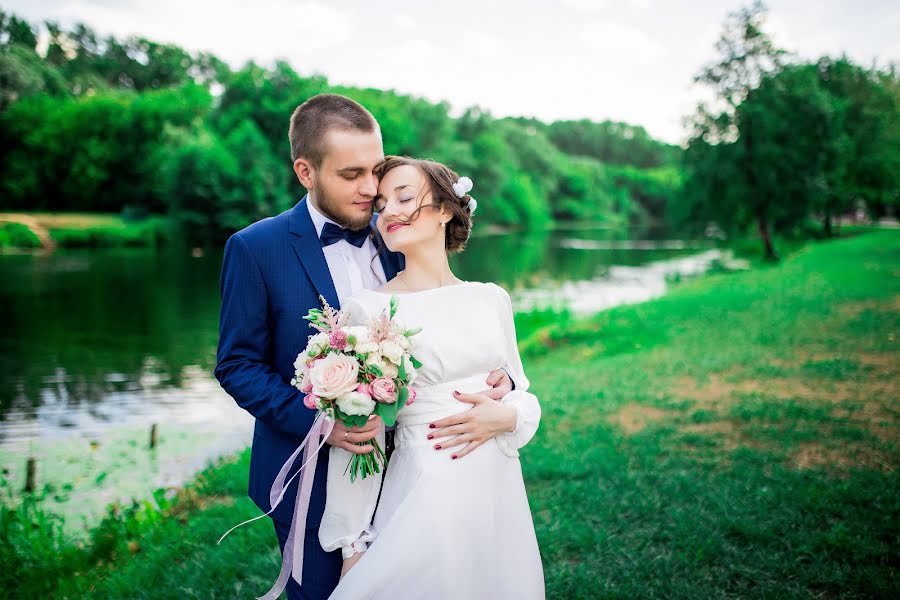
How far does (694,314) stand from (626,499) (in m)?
9.30

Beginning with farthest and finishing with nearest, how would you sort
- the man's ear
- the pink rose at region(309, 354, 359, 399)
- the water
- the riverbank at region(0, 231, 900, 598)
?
1. the water
2. the riverbank at region(0, 231, 900, 598)
3. the man's ear
4. the pink rose at region(309, 354, 359, 399)

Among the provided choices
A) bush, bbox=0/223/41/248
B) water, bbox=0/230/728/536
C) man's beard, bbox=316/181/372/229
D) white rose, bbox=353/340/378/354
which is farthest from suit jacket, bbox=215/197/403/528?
bush, bbox=0/223/41/248

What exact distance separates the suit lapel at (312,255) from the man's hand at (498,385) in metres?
0.76

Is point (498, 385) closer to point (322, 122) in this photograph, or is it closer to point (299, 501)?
point (299, 501)

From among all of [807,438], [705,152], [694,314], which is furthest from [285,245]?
[705,152]

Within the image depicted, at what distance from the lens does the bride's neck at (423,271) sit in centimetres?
278

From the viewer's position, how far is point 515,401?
9.02 feet

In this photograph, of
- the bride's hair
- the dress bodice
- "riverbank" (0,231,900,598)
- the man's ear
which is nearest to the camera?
the dress bodice

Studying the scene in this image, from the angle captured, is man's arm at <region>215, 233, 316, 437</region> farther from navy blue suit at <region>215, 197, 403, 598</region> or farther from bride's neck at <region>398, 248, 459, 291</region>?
bride's neck at <region>398, 248, 459, 291</region>

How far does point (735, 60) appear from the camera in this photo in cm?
2848

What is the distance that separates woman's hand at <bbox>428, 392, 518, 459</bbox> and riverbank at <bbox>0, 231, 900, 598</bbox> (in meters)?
1.84

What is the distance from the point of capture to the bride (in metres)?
2.38

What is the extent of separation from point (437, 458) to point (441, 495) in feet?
0.48

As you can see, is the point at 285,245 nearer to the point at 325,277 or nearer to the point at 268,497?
the point at 325,277
